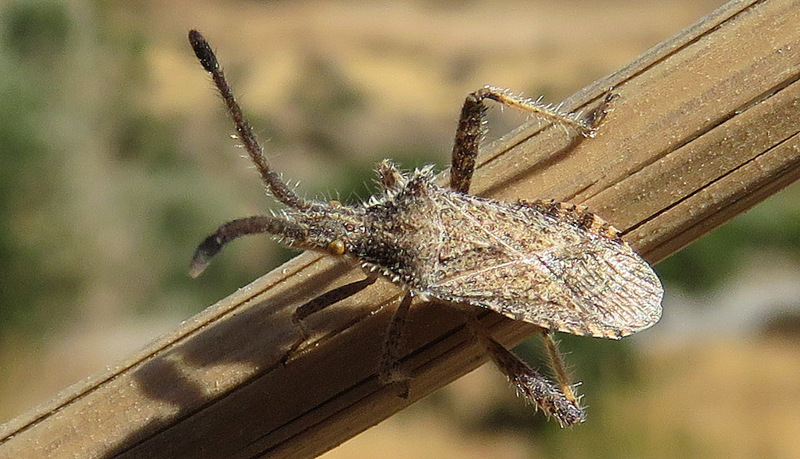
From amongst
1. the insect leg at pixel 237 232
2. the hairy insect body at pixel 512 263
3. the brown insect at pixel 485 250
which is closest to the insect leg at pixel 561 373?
the brown insect at pixel 485 250

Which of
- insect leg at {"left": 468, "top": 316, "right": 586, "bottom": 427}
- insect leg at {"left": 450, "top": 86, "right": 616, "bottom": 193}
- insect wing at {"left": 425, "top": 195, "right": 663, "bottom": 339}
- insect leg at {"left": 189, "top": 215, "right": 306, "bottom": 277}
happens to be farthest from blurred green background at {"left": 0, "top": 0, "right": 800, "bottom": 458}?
insect leg at {"left": 189, "top": 215, "right": 306, "bottom": 277}

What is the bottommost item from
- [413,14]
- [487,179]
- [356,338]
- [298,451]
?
[298,451]

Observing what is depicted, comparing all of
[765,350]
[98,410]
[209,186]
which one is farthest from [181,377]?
[765,350]

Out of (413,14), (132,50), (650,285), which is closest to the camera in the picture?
(650,285)

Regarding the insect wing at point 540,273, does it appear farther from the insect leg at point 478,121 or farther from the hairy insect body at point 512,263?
the insect leg at point 478,121

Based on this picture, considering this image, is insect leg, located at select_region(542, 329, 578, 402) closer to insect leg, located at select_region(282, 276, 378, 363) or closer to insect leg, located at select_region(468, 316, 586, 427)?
insect leg, located at select_region(468, 316, 586, 427)

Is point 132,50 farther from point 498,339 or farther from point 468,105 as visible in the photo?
point 498,339

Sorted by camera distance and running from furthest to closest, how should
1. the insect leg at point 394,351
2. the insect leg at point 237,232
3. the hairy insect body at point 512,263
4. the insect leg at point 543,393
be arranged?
the insect leg at point 543,393
the hairy insect body at point 512,263
the insect leg at point 237,232
the insect leg at point 394,351
